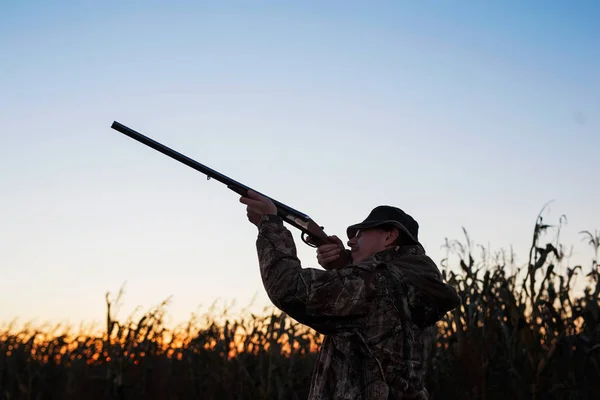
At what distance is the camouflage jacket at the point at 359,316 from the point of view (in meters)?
3.40

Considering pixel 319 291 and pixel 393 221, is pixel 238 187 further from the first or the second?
pixel 319 291

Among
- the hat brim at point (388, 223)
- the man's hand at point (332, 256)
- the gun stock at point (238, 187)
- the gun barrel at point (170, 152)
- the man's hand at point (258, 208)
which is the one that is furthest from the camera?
the gun barrel at point (170, 152)

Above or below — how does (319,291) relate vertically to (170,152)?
below

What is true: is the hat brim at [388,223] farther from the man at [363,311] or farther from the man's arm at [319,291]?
the man's arm at [319,291]

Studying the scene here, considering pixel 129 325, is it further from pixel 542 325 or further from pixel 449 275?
pixel 542 325

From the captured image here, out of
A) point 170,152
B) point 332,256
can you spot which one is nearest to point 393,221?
point 332,256

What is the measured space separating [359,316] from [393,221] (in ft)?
2.10

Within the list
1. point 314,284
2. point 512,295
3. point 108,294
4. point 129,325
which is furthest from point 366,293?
point 129,325

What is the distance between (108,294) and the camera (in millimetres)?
8023

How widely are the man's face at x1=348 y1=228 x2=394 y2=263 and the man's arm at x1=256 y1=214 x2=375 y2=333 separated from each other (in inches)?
16.3

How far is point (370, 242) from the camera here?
3.94m

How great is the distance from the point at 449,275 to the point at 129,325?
153 inches

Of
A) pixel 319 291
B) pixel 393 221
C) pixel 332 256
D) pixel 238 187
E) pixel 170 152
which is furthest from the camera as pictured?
pixel 170 152

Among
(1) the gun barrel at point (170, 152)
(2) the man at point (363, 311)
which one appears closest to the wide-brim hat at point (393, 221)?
(2) the man at point (363, 311)
